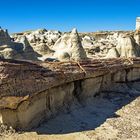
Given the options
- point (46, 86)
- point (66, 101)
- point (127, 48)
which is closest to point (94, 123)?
point (66, 101)

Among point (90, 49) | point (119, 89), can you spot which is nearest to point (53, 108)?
point (119, 89)

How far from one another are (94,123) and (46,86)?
241 centimetres

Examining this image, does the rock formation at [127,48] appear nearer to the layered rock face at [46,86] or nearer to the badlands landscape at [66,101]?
the badlands landscape at [66,101]

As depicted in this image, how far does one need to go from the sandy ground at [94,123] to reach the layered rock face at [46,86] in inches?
16.9

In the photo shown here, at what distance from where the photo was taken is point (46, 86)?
13.3 metres

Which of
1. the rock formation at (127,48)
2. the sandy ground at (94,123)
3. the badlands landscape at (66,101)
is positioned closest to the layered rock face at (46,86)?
the badlands landscape at (66,101)

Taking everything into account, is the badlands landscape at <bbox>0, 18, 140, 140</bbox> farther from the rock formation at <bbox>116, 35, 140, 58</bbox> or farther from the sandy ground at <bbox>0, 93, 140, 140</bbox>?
the rock formation at <bbox>116, 35, 140, 58</bbox>

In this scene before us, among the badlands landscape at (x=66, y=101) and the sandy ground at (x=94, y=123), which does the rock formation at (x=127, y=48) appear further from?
the sandy ground at (x=94, y=123)

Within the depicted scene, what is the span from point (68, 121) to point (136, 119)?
2.94 metres

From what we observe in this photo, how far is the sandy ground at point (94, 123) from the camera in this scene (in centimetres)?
1203

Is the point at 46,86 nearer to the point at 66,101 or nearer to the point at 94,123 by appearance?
the point at 66,101

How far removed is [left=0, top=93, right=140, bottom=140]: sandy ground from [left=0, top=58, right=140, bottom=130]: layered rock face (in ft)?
1.41

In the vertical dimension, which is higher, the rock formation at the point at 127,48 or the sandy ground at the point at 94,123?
the rock formation at the point at 127,48

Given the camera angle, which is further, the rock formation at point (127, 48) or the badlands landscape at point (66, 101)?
the rock formation at point (127, 48)
